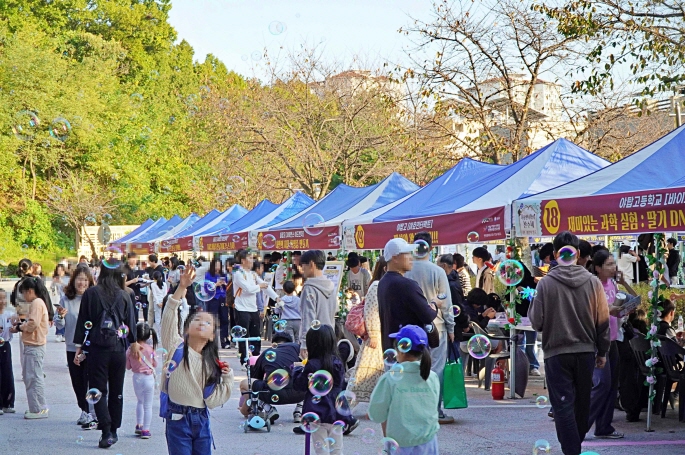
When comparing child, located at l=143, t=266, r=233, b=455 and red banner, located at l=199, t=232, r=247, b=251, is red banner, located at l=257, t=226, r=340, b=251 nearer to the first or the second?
red banner, located at l=199, t=232, r=247, b=251

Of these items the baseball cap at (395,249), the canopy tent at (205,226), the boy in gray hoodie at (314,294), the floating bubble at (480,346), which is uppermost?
the canopy tent at (205,226)

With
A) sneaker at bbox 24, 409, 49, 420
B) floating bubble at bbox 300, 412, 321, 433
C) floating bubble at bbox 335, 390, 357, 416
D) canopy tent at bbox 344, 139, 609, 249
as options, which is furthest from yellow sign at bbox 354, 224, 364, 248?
floating bubble at bbox 300, 412, 321, 433

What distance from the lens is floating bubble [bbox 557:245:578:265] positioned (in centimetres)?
689

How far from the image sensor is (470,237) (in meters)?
10.8

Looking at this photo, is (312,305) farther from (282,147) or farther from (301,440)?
(282,147)

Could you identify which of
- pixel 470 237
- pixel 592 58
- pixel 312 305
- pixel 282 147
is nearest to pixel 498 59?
pixel 592 58

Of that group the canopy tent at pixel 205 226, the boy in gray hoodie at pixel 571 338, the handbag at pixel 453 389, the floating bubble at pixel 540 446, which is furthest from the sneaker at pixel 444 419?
the canopy tent at pixel 205 226

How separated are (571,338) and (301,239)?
11118 mm

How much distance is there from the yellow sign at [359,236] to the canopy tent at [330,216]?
0.95 metres

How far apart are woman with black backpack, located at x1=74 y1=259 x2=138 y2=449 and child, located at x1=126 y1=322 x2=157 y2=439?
0.52 ft

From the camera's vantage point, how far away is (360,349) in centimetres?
934

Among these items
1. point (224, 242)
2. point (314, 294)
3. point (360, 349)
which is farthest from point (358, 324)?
point (224, 242)

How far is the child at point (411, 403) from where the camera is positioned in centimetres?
530

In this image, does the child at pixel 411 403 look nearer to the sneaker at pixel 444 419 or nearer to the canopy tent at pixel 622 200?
the canopy tent at pixel 622 200
